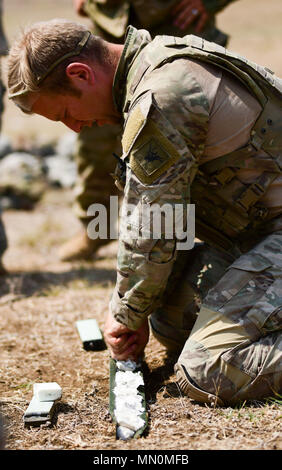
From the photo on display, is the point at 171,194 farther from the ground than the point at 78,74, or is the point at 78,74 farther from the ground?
the point at 78,74

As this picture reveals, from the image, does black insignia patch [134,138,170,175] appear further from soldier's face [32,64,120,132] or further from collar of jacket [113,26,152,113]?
soldier's face [32,64,120,132]

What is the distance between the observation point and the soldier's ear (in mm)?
2900

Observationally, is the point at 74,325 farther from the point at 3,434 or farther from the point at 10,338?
the point at 3,434

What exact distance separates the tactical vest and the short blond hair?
251mm

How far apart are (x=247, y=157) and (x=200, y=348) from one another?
92cm

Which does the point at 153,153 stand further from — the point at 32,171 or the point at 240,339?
the point at 32,171

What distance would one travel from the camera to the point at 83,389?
322 centimetres

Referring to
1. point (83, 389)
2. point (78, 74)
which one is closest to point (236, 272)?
point (83, 389)

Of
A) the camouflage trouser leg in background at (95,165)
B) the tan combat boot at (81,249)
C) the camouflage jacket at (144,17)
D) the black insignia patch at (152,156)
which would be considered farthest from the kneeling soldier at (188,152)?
the tan combat boot at (81,249)

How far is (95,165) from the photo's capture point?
215 inches

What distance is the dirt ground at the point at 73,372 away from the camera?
8.63ft

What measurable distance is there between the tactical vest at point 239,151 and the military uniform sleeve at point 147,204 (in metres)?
0.23

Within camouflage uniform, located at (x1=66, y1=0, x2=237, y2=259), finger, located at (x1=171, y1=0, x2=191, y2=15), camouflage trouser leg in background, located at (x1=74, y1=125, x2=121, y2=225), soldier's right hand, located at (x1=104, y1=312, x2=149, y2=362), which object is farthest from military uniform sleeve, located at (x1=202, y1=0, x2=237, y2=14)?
soldier's right hand, located at (x1=104, y1=312, x2=149, y2=362)

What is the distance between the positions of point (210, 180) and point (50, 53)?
951 millimetres
